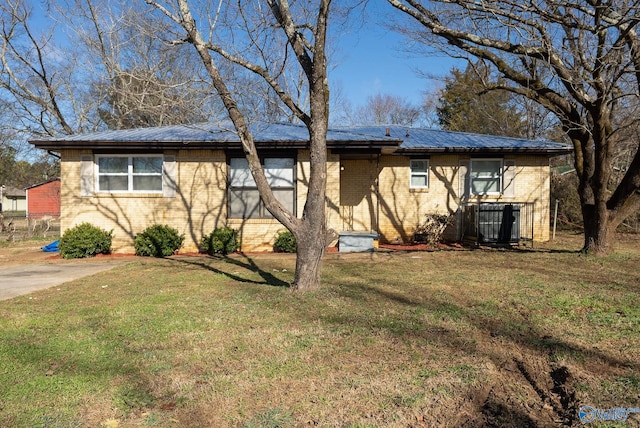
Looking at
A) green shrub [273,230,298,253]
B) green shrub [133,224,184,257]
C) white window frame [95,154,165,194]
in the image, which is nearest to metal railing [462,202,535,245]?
green shrub [273,230,298,253]

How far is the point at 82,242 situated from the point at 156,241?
2.02 meters

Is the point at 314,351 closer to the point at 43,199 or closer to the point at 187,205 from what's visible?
the point at 187,205

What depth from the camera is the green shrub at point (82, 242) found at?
39.3 ft

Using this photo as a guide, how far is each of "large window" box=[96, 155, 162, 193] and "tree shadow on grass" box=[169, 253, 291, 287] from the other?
2704 millimetres

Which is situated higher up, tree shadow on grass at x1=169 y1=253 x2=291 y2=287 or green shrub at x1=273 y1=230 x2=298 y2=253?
green shrub at x1=273 y1=230 x2=298 y2=253

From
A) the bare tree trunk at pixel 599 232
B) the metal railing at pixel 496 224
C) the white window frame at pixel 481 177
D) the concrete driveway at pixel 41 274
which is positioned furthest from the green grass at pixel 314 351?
the white window frame at pixel 481 177

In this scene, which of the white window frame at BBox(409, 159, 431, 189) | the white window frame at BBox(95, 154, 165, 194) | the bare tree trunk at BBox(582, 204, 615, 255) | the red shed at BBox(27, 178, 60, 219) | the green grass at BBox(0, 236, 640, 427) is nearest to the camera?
the green grass at BBox(0, 236, 640, 427)

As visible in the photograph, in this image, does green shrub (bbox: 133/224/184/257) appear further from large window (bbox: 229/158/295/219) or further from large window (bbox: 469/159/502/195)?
large window (bbox: 469/159/502/195)

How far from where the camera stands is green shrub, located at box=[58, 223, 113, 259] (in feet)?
39.3

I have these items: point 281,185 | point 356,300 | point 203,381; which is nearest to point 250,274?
point 356,300

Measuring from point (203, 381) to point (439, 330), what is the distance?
2618 millimetres

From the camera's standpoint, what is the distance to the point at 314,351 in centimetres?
420

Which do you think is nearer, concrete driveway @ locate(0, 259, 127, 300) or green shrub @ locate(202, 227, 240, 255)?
concrete driveway @ locate(0, 259, 127, 300)

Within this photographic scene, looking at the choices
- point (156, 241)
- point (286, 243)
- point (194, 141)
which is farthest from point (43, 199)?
point (286, 243)
